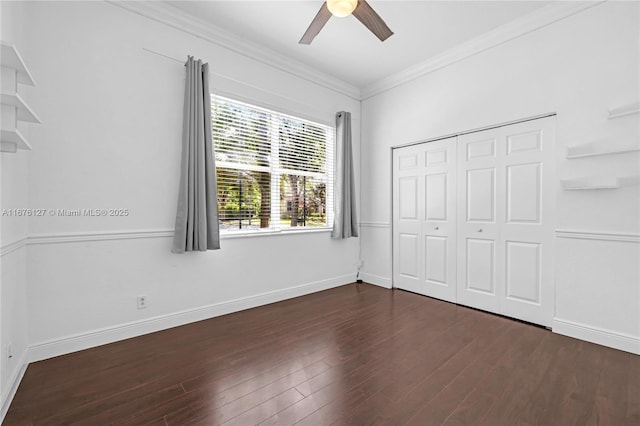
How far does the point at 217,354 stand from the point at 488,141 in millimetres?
3519

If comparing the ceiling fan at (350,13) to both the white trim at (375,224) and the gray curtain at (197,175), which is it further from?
the white trim at (375,224)

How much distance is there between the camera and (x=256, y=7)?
281 centimetres

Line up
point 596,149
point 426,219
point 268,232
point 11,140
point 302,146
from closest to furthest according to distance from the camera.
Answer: point 11,140
point 596,149
point 268,232
point 426,219
point 302,146

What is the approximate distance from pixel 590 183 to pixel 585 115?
637mm

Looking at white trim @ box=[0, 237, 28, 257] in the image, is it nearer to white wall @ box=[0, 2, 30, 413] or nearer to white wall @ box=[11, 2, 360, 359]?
white wall @ box=[0, 2, 30, 413]

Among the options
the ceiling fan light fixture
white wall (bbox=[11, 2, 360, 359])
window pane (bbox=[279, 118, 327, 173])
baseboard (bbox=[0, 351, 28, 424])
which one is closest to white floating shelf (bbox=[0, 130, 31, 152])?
white wall (bbox=[11, 2, 360, 359])

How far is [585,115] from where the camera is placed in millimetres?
2646

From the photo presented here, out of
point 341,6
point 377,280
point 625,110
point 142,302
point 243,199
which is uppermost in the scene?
point 341,6

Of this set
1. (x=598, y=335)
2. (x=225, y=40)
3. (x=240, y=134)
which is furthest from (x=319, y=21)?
(x=598, y=335)

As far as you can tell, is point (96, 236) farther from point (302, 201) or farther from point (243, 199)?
point (302, 201)

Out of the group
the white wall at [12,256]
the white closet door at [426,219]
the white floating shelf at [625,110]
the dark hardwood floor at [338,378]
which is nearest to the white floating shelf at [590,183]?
the white floating shelf at [625,110]

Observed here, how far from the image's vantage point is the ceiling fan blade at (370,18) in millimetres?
2277

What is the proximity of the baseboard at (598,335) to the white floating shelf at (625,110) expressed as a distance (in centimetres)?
183

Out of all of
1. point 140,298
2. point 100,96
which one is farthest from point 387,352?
point 100,96
